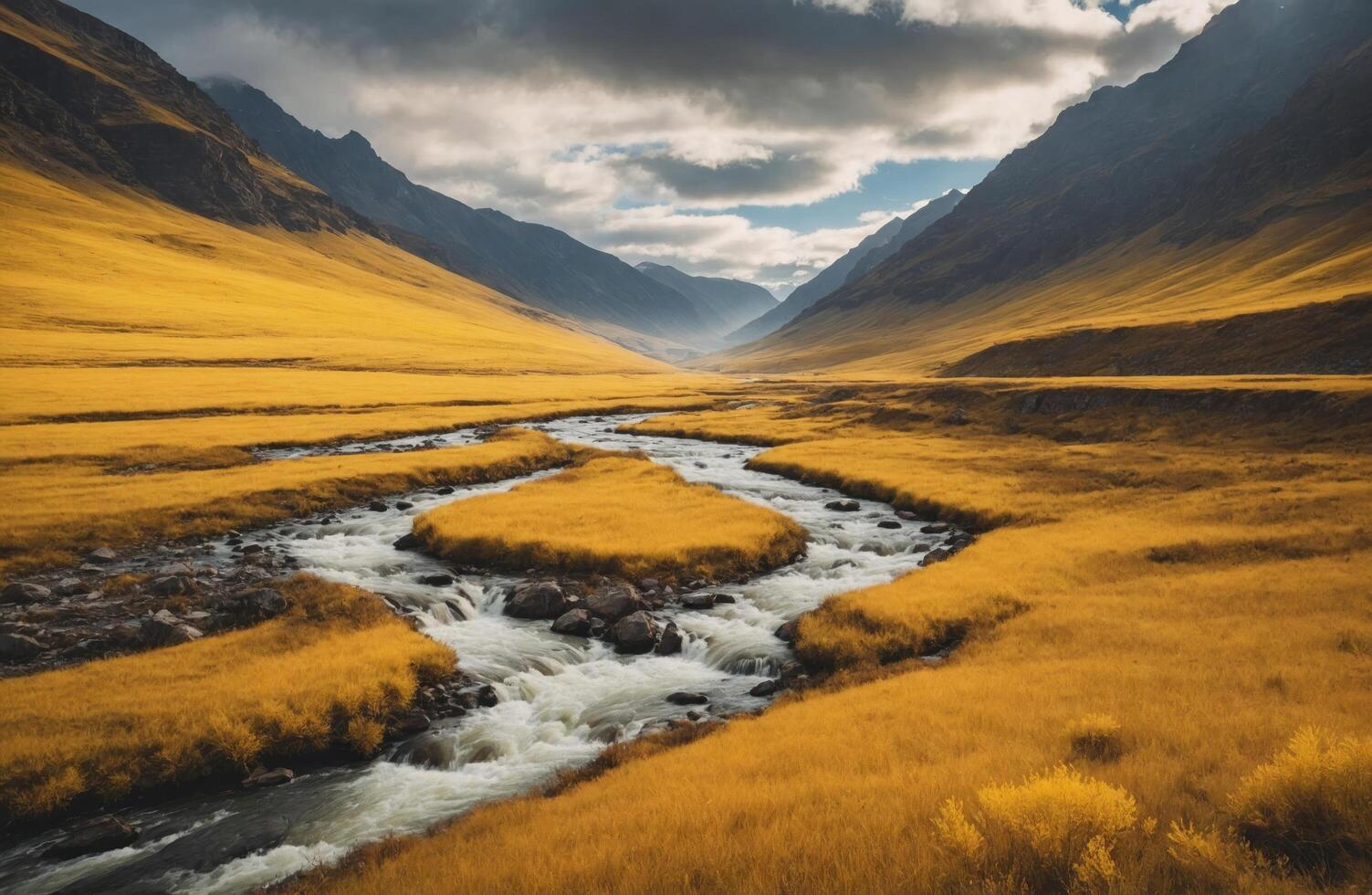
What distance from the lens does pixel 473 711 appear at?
16.6 metres

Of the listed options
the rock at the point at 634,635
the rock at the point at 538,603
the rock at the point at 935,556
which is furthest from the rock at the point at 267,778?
the rock at the point at 935,556

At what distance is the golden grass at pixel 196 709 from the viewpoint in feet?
41.9

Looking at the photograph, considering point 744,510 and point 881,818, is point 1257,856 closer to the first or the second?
point 881,818

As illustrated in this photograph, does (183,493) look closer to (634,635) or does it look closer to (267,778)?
(267,778)

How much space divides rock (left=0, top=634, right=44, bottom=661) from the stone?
17.7m

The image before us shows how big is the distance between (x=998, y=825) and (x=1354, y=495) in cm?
3262

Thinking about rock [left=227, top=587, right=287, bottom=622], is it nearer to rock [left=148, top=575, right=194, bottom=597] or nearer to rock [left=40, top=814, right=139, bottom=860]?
rock [left=148, top=575, right=194, bottom=597]

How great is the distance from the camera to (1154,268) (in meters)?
191

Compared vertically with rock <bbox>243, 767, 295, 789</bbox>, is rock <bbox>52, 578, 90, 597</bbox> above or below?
below

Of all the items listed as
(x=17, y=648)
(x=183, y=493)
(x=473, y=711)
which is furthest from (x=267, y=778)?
(x=183, y=493)

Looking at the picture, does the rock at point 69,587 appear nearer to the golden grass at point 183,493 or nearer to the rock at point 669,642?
the golden grass at point 183,493

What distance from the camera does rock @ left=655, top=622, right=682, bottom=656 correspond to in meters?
20.1

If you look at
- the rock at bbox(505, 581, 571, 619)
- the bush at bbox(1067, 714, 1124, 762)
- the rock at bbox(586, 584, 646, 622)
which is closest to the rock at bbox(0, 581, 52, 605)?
the rock at bbox(505, 581, 571, 619)

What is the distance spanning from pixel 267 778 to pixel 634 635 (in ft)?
32.5
